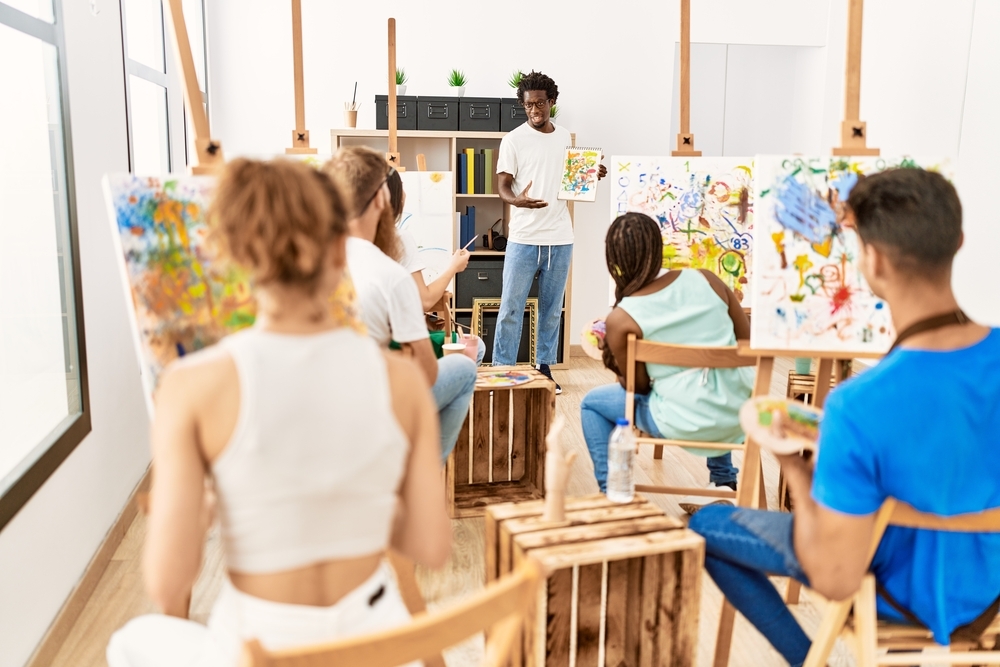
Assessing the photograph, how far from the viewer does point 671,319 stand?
104 inches

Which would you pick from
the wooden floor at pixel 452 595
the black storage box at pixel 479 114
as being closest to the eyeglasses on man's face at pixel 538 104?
the black storage box at pixel 479 114

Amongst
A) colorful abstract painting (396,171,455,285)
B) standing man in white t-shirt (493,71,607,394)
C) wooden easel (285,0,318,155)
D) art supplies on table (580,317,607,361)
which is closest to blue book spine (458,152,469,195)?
standing man in white t-shirt (493,71,607,394)

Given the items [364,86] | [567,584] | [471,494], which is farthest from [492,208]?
[567,584]

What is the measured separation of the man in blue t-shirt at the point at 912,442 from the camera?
55.7 inches

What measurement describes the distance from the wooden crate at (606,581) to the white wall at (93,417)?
43.7 inches

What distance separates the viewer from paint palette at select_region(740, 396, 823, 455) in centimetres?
157

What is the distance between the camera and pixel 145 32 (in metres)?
3.84

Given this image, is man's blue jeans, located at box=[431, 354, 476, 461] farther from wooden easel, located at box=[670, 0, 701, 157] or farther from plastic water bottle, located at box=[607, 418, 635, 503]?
wooden easel, located at box=[670, 0, 701, 157]

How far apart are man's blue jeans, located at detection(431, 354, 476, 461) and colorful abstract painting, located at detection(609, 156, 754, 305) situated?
129 centimetres

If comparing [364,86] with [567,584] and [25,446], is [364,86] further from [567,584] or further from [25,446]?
[567,584]

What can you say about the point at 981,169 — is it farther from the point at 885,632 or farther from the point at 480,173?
the point at 885,632

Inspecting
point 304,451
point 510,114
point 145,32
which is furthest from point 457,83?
point 304,451

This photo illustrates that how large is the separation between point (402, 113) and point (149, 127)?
1.62 metres

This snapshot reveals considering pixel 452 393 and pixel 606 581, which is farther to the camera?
pixel 452 393
